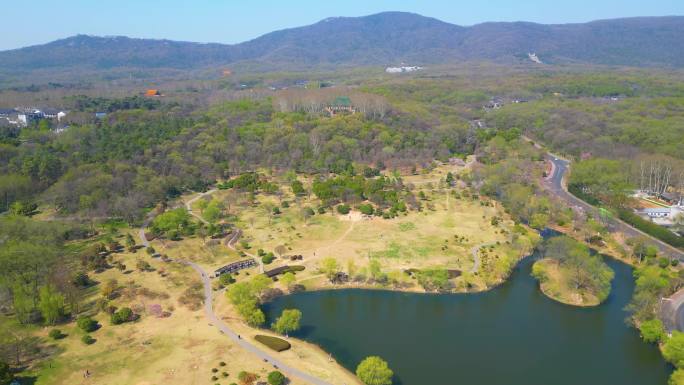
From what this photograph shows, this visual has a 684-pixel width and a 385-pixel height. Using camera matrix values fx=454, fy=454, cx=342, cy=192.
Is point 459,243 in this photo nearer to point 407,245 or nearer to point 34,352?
point 407,245

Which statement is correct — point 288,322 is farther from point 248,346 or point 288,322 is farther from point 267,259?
point 267,259

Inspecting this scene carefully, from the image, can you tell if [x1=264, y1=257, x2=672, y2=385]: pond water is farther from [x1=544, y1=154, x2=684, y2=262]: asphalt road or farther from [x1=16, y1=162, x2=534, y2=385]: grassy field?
[x1=544, y1=154, x2=684, y2=262]: asphalt road

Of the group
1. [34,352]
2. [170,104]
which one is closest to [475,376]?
[34,352]

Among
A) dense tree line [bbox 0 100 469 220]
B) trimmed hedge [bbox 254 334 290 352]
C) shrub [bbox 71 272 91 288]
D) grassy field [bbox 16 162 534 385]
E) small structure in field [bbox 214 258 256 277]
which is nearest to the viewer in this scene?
grassy field [bbox 16 162 534 385]

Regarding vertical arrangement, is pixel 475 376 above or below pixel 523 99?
below

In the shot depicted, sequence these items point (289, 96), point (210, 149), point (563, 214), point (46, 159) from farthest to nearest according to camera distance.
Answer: point (289, 96), point (210, 149), point (46, 159), point (563, 214)

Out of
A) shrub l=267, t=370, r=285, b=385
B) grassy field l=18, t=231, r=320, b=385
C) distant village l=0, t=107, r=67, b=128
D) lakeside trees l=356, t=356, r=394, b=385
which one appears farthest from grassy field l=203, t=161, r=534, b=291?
distant village l=0, t=107, r=67, b=128
